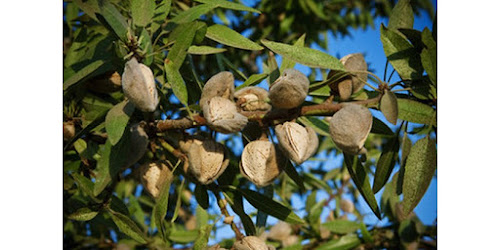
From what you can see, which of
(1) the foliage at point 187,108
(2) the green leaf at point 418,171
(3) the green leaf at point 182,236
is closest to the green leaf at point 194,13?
(1) the foliage at point 187,108

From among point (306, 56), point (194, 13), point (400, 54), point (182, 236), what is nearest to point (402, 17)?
point (400, 54)

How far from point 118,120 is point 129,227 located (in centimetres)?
22

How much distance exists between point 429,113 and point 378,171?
142 millimetres

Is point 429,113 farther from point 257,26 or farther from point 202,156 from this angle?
point 257,26

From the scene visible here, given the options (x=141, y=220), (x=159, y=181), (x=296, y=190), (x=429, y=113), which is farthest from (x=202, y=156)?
(x=296, y=190)

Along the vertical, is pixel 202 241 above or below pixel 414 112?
below

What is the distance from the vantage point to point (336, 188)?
5.58 feet

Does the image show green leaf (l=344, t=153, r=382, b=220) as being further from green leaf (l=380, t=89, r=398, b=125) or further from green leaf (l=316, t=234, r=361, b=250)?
green leaf (l=316, t=234, r=361, b=250)

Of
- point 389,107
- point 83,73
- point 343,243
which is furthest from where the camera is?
point 343,243

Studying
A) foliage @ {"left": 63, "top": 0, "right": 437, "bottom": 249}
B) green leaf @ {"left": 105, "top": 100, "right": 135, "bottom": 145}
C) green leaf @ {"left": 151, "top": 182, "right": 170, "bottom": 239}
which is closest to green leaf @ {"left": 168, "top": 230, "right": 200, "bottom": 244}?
foliage @ {"left": 63, "top": 0, "right": 437, "bottom": 249}

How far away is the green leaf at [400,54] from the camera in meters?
Answer: 0.71

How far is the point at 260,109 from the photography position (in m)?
0.70

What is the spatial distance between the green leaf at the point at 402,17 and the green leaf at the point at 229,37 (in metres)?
0.21

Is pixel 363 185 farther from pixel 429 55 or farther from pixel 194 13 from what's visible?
pixel 194 13
